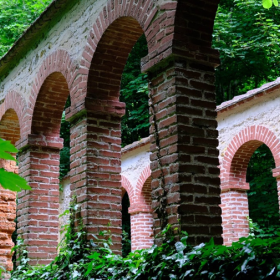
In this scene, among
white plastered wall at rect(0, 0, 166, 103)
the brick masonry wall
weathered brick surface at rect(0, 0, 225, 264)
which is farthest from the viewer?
the brick masonry wall

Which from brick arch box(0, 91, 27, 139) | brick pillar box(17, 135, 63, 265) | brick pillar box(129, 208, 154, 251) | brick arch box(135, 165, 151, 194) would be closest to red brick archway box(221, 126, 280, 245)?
brick arch box(135, 165, 151, 194)

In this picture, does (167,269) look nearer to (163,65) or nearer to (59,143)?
(163,65)

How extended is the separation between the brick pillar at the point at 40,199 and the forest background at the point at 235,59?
7.80m

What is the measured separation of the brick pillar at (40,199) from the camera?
7573mm

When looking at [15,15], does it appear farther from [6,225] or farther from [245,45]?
[6,225]

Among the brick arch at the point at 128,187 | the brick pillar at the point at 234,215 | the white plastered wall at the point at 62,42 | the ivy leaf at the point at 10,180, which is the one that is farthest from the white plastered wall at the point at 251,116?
the ivy leaf at the point at 10,180

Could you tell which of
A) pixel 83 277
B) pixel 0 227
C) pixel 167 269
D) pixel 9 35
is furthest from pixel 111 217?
pixel 9 35

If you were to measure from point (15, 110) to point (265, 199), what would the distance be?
28.2ft

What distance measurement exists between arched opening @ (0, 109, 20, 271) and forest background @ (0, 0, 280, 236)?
23.7ft

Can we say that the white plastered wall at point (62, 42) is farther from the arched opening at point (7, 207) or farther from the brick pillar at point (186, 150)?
the brick pillar at point (186, 150)

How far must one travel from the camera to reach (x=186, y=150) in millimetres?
4473

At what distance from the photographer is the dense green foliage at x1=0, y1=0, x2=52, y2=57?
669 inches

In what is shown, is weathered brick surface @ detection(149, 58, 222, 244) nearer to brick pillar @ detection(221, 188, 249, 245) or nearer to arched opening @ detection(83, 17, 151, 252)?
arched opening @ detection(83, 17, 151, 252)

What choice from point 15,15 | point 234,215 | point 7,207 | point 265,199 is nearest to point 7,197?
point 7,207
